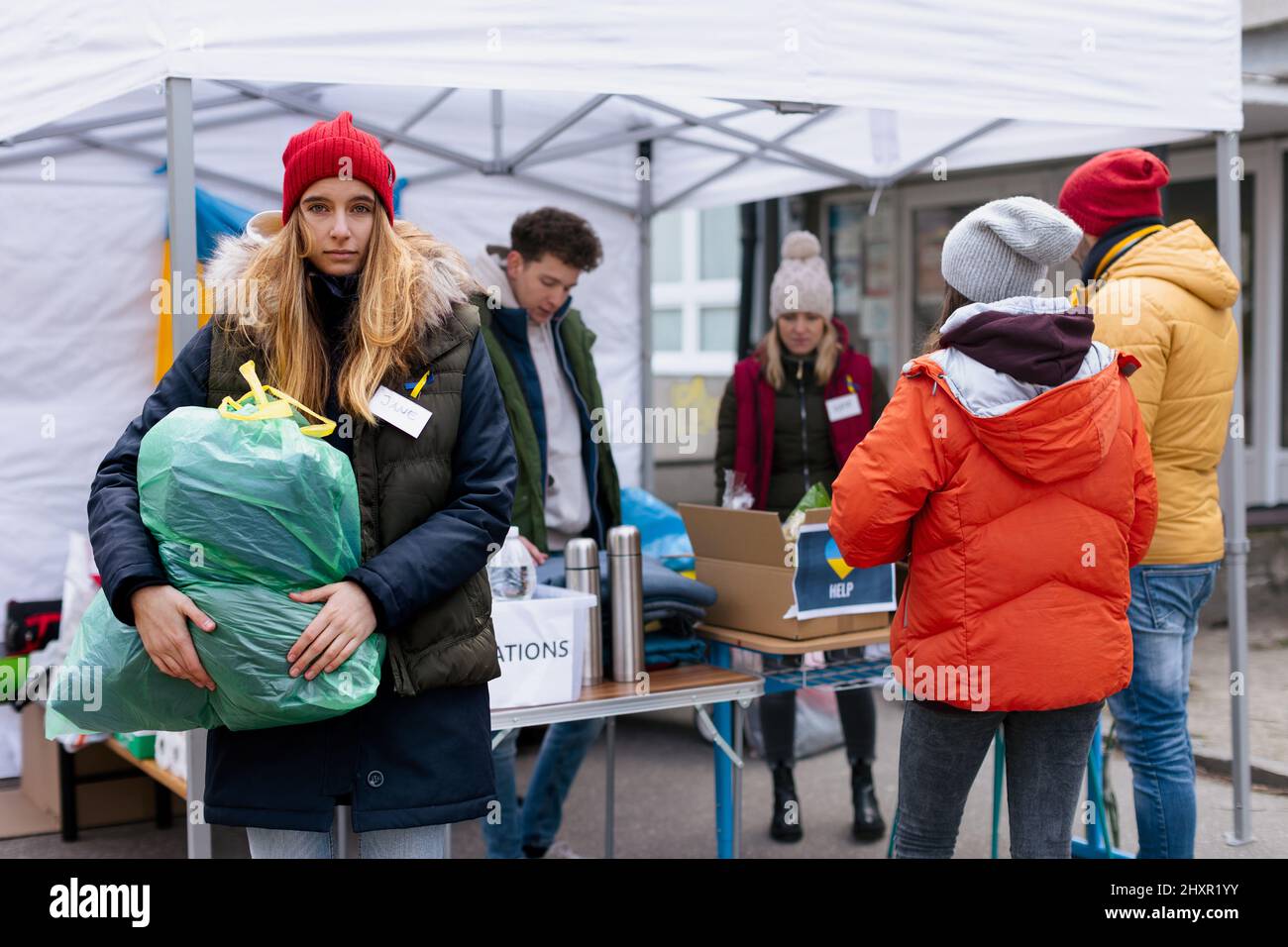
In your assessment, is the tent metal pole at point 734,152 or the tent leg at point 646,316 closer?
the tent metal pole at point 734,152

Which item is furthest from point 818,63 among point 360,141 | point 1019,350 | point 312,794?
point 312,794

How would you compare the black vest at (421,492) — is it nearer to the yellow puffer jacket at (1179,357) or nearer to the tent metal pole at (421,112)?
the yellow puffer jacket at (1179,357)

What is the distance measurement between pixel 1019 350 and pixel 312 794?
1.40 meters

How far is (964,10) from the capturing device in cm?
338

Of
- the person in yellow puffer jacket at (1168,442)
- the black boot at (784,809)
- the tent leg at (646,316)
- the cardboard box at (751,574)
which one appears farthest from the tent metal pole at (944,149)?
the black boot at (784,809)

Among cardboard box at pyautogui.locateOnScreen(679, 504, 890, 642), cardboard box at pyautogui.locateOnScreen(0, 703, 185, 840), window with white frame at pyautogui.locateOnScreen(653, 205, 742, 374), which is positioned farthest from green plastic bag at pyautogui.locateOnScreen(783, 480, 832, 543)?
window with white frame at pyautogui.locateOnScreen(653, 205, 742, 374)

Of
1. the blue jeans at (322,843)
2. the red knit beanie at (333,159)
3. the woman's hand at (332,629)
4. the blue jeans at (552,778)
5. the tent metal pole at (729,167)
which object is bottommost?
the blue jeans at (552,778)

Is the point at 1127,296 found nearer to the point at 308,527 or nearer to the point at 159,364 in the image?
the point at 308,527

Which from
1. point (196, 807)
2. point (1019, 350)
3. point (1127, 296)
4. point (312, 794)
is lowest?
point (196, 807)

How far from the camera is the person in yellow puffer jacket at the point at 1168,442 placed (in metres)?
3.15

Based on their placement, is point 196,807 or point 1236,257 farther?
point 1236,257

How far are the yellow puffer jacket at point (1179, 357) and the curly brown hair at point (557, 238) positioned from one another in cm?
136

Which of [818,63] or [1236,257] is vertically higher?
[818,63]

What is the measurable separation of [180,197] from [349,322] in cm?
86
